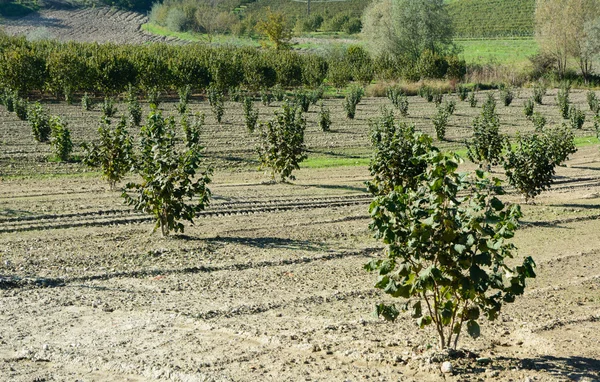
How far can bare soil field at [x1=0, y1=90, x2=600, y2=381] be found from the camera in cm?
657

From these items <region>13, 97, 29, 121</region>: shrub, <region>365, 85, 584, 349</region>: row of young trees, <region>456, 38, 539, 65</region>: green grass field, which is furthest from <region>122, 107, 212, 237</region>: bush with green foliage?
<region>456, 38, 539, 65</region>: green grass field

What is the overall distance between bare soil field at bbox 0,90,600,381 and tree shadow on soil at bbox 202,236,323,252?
2.2 inches

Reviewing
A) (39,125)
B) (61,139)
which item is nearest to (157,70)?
(39,125)

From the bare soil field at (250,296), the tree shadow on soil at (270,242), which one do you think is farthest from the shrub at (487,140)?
the tree shadow on soil at (270,242)

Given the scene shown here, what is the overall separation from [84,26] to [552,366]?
340 feet

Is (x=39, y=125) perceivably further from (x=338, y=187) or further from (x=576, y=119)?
(x=576, y=119)

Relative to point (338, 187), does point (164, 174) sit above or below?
above

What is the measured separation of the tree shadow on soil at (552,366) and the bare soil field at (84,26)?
3426 inches

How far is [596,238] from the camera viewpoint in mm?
12695

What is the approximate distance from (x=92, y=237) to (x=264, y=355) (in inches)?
280

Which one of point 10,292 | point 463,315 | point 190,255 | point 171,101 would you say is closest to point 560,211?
point 190,255

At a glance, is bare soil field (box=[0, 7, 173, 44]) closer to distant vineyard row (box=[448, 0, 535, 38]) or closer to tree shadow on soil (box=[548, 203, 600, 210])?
distant vineyard row (box=[448, 0, 535, 38])

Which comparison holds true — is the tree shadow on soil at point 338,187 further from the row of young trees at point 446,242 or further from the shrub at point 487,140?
the row of young trees at point 446,242

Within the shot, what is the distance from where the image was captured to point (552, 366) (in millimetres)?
6320
